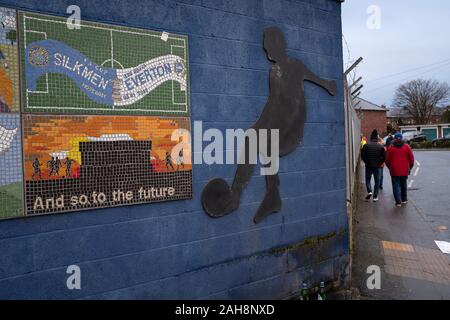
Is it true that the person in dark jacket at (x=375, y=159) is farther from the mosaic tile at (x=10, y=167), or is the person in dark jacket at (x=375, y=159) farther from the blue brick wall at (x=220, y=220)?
the mosaic tile at (x=10, y=167)

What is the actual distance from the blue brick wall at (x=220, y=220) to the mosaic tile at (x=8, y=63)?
13cm

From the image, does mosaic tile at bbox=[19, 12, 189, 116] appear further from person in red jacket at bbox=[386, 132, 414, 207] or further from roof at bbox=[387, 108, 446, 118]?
roof at bbox=[387, 108, 446, 118]

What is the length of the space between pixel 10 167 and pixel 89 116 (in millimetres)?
633

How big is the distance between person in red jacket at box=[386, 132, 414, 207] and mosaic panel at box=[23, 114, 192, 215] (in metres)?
7.49

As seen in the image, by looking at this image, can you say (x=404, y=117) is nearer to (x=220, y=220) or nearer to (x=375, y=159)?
(x=375, y=159)

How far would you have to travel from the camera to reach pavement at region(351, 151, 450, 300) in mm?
4895

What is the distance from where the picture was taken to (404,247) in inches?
258

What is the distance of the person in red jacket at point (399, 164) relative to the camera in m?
9.62

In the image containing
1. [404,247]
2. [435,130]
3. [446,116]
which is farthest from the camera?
[446,116]

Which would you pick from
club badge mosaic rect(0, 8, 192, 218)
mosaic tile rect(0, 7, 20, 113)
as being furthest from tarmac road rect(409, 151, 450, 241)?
mosaic tile rect(0, 7, 20, 113)

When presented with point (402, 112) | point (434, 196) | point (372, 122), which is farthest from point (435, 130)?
point (434, 196)

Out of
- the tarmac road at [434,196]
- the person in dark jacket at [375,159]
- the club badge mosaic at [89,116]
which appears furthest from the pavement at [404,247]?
the club badge mosaic at [89,116]

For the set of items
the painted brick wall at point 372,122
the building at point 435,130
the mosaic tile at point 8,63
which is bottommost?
the mosaic tile at point 8,63
